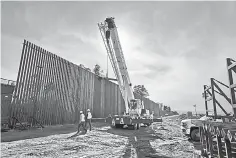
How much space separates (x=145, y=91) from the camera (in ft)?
217

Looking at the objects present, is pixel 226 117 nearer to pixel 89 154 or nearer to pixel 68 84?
pixel 89 154

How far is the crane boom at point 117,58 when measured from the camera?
12.2 metres

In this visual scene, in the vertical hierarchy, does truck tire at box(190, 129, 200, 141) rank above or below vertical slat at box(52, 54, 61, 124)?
below

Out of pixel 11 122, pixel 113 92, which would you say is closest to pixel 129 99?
pixel 11 122

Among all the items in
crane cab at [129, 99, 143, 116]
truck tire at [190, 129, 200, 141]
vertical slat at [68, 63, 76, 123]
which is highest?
vertical slat at [68, 63, 76, 123]

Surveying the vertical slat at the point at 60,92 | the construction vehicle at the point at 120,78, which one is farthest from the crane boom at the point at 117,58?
the vertical slat at the point at 60,92

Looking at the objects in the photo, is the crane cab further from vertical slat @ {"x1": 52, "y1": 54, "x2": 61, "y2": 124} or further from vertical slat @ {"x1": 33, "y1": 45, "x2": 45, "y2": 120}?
vertical slat @ {"x1": 33, "y1": 45, "x2": 45, "y2": 120}

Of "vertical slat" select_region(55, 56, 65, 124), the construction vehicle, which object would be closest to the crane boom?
the construction vehicle

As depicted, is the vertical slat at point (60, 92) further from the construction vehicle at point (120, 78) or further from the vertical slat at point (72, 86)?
the construction vehicle at point (120, 78)

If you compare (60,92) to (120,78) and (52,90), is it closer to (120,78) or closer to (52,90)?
(52,90)

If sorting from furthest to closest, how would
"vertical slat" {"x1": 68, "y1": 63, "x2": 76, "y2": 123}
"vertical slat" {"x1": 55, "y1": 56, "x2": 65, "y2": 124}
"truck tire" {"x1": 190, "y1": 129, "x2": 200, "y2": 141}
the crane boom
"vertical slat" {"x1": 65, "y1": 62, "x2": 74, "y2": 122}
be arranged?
"vertical slat" {"x1": 68, "y1": 63, "x2": 76, "y2": 123} < "vertical slat" {"x1": 65, "y1": 62, "x2": 74, "y2": 122} < "vertical slat" {"x1": 55, "y1": 56, "x2": 65, "y2": 124} < the crane boom < "truck tire" {"x1": 190, "y1": 129, "x2": 200, "y2": 141}

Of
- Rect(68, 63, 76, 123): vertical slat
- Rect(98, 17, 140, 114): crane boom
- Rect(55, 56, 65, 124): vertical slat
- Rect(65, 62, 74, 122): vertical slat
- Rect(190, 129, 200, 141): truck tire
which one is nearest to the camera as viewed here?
Rect(190, 129, 200, 141): truck tire

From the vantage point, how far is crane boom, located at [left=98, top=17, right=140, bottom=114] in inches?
479

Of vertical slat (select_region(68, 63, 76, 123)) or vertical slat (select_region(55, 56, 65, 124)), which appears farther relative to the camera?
vertical slat (select_region(68, 63, 76, 123))
